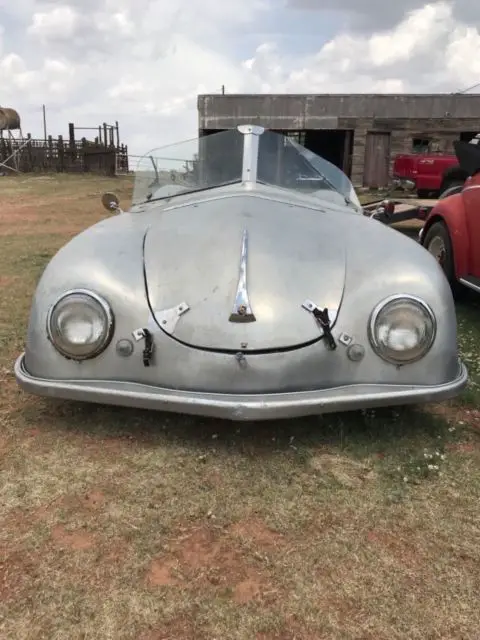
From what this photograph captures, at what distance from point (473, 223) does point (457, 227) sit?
0.90ft

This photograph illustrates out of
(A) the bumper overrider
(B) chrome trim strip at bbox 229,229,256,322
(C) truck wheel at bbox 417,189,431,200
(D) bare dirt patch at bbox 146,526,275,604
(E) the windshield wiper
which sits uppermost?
(E) the windshield wiper

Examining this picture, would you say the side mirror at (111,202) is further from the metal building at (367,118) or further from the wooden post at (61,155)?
the wooden post at (61,155)

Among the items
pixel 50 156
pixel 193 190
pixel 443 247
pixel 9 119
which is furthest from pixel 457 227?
pixel 9 119

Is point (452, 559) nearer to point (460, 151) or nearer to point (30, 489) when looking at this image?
point (30, 489)

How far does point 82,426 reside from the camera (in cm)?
318

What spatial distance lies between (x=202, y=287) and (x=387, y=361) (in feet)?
3.26

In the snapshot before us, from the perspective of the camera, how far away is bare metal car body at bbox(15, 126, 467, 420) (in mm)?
2779

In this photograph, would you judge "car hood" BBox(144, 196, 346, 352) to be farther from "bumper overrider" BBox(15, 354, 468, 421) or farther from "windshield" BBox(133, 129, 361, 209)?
"windshield" BBox(133, 129, 361, 209)

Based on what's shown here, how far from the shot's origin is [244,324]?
2.82 meters

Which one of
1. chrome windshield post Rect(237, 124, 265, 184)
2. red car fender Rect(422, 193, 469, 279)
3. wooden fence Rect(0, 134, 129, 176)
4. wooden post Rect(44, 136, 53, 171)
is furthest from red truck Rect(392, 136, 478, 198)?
wooden post Rect(44, 136, 53, 171)

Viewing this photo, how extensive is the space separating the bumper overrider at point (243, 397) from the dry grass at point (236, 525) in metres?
0.30

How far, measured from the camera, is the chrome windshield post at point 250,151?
4.07 metres

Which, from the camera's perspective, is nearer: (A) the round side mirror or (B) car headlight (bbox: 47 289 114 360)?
(B) car headlight (bbox: 47 289 114 360)

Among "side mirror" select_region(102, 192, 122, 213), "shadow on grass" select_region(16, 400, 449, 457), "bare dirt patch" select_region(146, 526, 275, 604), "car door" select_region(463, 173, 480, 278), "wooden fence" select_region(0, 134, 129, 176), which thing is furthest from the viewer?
"wooden fence" select_region(0, 134, 129, 176)
